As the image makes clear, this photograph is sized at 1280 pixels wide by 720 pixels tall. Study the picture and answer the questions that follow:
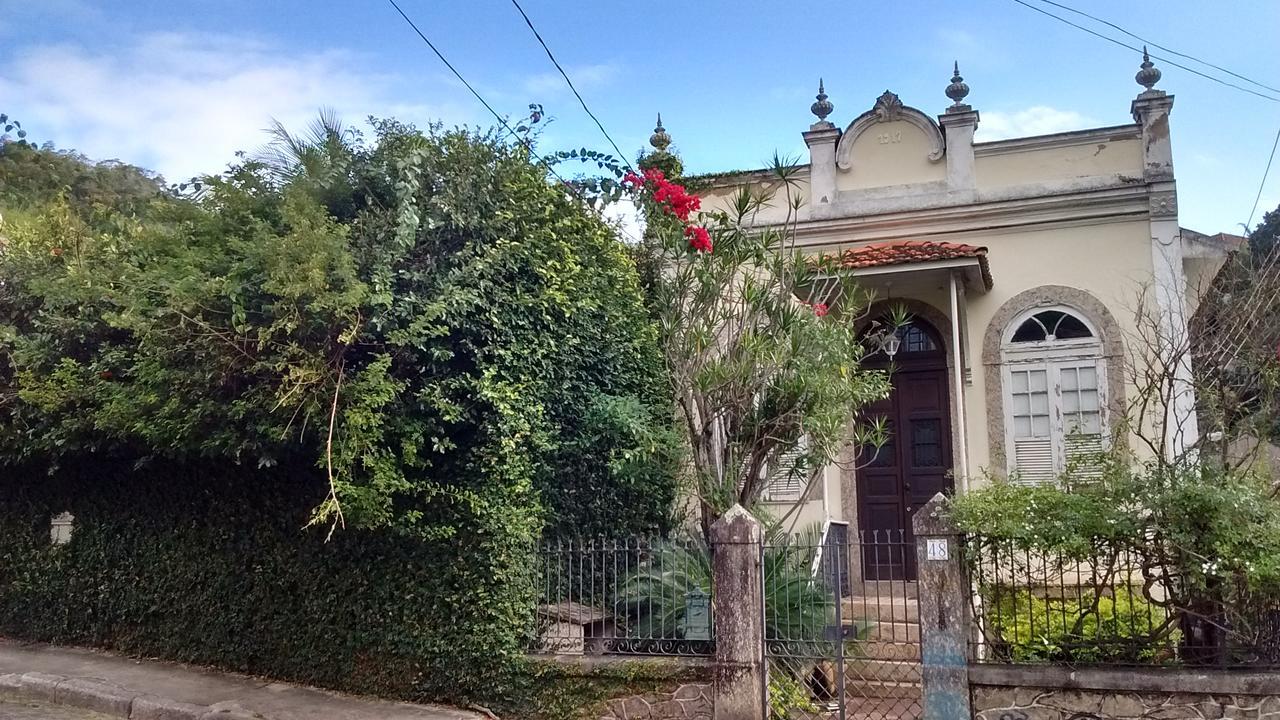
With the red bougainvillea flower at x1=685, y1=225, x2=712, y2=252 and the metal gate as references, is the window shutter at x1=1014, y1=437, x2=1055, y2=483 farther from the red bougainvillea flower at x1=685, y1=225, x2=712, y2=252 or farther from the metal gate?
the red bougainvillea flower at x1=685, y1=225, x2=712, y2=252

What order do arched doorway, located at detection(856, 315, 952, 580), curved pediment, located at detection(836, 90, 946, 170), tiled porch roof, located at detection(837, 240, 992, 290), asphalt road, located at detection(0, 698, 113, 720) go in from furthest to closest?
curved pediment, located at detection(836, 90, 946, 170) < arched doorway, located at detection(856, 315, 952, 580) < tiled porch roof, located at detection(837, 240, 992, 290) < asphalt road, located at detection(0, 698, 113, 720)

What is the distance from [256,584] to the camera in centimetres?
770

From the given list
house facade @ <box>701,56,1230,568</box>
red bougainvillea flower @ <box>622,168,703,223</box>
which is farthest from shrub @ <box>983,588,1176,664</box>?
red bougainvillea flower @ <box>622,168,703,223</box>

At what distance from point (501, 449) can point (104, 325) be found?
13.4 feet

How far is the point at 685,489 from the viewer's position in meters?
8.15

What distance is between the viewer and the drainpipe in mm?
9555

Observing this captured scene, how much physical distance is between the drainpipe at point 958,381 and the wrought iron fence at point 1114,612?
11.2 feet

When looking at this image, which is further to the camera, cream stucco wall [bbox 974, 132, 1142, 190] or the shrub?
cream stucco wall [bbox 974, 132, 1142, 190]

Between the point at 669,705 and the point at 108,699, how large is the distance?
4.47m

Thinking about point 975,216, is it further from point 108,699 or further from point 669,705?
point 108,699

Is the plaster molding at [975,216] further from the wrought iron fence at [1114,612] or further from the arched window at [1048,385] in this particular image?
the wrought iron fence at [1114,612]

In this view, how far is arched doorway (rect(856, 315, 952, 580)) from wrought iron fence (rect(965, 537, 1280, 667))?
440cm

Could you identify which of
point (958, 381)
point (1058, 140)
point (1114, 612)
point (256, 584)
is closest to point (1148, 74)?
point (1058, 140)

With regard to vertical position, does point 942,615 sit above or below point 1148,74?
below
